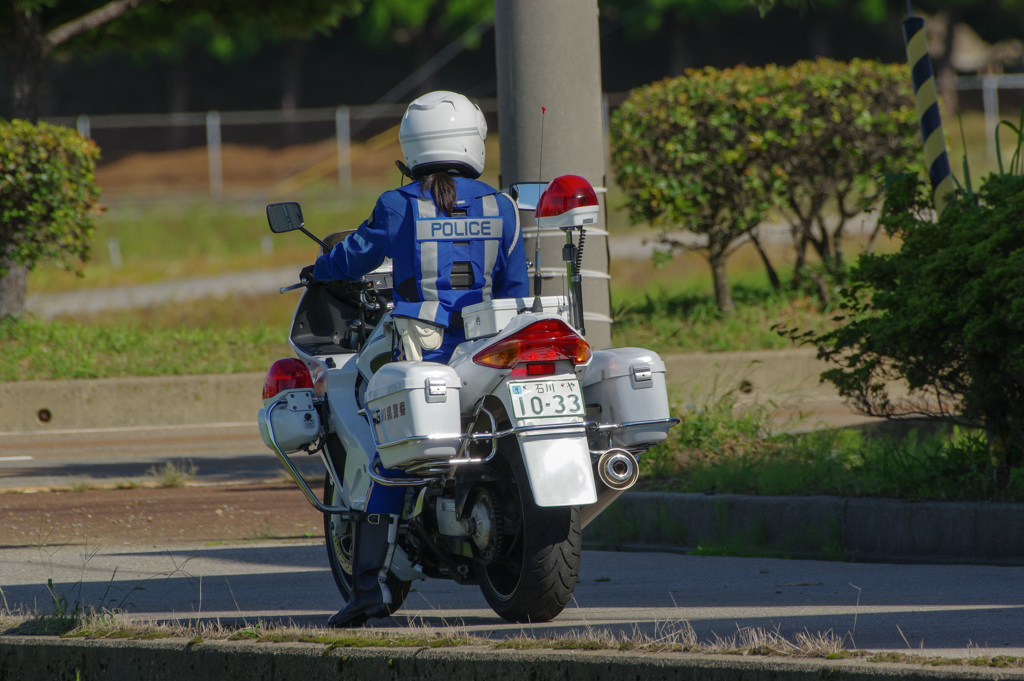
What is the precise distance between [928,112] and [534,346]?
3415mm

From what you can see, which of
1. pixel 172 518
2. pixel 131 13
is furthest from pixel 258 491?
pixel 131 13

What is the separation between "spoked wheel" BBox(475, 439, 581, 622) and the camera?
4098 millimetres

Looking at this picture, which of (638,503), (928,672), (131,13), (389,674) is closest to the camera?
(928,672)

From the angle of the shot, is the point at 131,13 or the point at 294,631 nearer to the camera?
the point at 294,631

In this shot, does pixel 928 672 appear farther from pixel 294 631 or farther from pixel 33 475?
pixel 33 475

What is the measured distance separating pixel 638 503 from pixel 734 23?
43.4 metres

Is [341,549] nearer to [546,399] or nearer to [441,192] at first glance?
[546,399]

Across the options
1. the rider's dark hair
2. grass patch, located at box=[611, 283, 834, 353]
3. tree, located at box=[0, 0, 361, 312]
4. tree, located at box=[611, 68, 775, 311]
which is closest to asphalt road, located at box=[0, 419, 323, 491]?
tree, located at box=[0, 0, 361, 312]

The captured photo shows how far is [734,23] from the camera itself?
155 ft

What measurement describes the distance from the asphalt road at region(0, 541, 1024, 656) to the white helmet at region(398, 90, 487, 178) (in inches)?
62.7

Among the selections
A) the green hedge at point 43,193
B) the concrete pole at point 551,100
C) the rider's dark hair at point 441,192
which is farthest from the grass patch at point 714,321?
the rider's dark hair at point 441,192

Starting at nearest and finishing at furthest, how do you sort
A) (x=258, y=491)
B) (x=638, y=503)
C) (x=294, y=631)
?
(x=294, y=631)
(x=638, y=503)
(x=258, y=491)

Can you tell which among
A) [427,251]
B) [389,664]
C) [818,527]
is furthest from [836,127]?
[389,664]

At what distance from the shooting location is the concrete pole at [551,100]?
6656 mm
